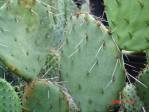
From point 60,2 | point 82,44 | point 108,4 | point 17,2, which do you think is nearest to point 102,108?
point 82,44

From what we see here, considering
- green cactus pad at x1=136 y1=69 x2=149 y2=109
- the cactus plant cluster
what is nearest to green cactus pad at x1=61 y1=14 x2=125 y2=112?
the cactus plant cluster

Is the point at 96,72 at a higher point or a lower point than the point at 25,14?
lower

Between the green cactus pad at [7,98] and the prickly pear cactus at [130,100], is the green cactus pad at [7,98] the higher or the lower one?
the higher one

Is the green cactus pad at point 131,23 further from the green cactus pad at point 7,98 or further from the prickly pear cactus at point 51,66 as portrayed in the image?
the green cactus pad at point 7,98

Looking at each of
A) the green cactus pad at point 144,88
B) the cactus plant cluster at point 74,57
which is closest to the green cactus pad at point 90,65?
the cactus plant cluster at point 74,57

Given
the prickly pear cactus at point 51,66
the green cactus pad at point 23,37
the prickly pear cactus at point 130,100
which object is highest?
the green cactus pad at point 23,37

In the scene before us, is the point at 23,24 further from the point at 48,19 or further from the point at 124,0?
the point at 124,0

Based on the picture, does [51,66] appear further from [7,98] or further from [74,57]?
[7,98]

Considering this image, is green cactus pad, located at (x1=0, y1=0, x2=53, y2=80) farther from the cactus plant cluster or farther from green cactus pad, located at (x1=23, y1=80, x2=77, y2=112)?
green cactus pad, located at (x1=23, y1=80, x2=77, y2=112)
